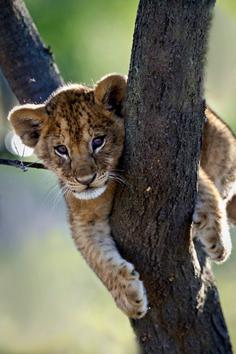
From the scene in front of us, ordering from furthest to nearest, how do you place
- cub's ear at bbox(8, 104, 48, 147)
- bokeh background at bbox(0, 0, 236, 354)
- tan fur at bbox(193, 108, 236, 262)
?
bokeh background at bbox(0, 0, 236, 354), cub's ear at bbox(8, 104, 48, 147), tan fur at bbox(193, 108, 236, 262)

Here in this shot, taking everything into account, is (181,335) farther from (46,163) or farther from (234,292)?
(234,292)

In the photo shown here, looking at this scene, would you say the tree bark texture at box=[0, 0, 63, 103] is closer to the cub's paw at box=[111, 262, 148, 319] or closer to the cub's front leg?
the cub's front leg

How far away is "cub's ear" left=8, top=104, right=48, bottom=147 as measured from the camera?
13.3ft

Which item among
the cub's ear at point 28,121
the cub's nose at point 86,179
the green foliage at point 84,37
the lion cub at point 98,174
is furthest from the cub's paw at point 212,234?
the green foliage at point 84,37

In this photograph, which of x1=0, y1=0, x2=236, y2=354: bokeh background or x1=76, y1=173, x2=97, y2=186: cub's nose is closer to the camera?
x1=76, y1=173, x2=97, y2=186: cub's nose

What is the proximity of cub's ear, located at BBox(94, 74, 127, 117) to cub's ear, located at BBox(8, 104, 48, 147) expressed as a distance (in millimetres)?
231

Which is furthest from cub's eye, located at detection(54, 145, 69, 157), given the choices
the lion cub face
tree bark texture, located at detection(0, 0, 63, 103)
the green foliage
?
the green foliage

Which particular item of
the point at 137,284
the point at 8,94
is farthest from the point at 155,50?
the point at 8,94

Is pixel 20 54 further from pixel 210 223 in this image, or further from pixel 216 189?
pixel 210 223

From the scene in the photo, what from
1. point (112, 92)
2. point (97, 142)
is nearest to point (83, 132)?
point (97, 142)

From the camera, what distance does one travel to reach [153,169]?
3.57 metres

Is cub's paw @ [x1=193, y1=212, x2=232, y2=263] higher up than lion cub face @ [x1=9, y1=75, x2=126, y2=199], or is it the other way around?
lion cub face @ [x1=9, y1=75, x2=126, y2=199]

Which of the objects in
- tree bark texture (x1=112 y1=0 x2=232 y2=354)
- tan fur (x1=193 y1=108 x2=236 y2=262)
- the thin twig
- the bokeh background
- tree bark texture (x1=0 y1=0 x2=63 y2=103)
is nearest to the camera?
tree bark texture (x1=112 y1=0 x2=232 y2=354)

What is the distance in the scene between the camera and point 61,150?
3.93 meters
